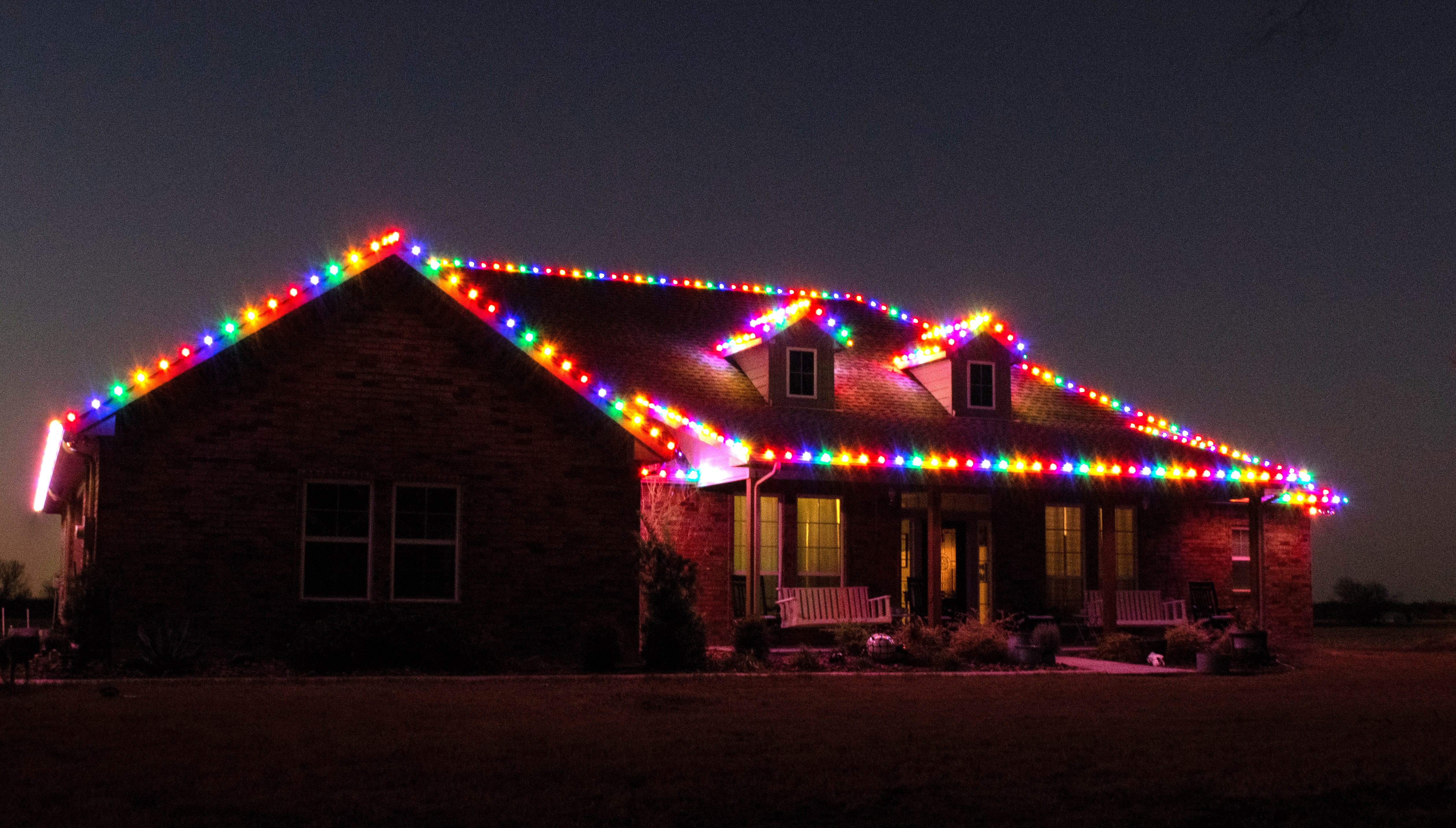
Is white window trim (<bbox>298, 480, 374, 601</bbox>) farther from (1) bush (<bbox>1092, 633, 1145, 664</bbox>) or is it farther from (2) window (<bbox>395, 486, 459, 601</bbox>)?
(1) bush (<bbox>1092, 633, 1145, 664</bbox>)

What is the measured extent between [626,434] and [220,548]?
484 centimetres

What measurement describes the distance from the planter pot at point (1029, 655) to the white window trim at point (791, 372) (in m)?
5.77

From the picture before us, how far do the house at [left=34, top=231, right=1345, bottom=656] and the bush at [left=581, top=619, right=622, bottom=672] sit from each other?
0.97 meters

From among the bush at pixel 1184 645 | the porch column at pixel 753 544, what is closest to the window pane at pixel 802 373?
the porch column at pixel 753 544

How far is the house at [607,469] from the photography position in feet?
57.0

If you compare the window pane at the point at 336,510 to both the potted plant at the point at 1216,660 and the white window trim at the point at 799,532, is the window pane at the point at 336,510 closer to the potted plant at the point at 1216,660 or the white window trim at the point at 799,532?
the white window trim at the point at 799,532

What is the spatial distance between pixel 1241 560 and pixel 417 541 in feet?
50.4

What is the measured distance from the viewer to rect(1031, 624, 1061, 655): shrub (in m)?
19.8

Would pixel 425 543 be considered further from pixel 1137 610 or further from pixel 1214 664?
pixel 1137 610

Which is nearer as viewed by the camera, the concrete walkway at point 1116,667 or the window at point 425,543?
the window at point 425,543

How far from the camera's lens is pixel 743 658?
18328mm

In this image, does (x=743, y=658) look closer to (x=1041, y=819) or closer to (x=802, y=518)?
(x=802, y=518)

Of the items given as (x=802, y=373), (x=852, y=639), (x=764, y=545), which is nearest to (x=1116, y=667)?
(x=852, y=639)

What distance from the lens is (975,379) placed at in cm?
2539
